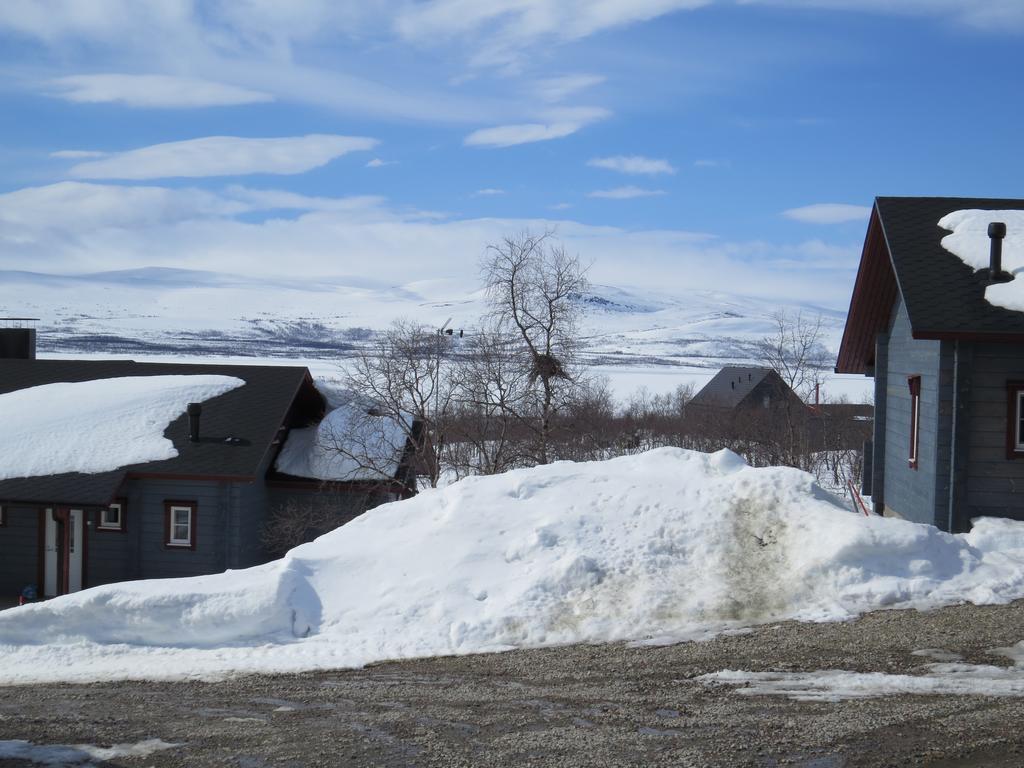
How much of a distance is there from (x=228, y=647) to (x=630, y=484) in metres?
5.81

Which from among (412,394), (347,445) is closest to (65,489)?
(347,445)

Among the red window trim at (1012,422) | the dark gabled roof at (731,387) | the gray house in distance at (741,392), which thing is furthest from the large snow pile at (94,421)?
the dark gabled roof at (731,387)

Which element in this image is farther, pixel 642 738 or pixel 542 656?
pixel 542 656

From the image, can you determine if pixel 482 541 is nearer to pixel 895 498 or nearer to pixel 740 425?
pixel 895 498

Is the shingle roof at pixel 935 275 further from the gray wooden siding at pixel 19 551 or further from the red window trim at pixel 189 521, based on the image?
the gray wooden siding at pixel 19 551

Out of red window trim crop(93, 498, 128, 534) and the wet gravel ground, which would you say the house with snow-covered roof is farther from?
the wet gravel ground

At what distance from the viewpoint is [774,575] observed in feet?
40.3

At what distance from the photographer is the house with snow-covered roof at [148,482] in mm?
23031

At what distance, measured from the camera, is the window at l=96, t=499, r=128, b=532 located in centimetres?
2325

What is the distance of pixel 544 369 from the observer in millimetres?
30031

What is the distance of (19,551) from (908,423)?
1960 centimetres

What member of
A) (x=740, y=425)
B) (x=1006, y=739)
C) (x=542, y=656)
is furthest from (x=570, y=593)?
(x=740, y=425)

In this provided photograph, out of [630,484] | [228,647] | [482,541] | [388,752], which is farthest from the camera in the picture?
[630,484]

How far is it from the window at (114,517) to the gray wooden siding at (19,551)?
5.03 feet
